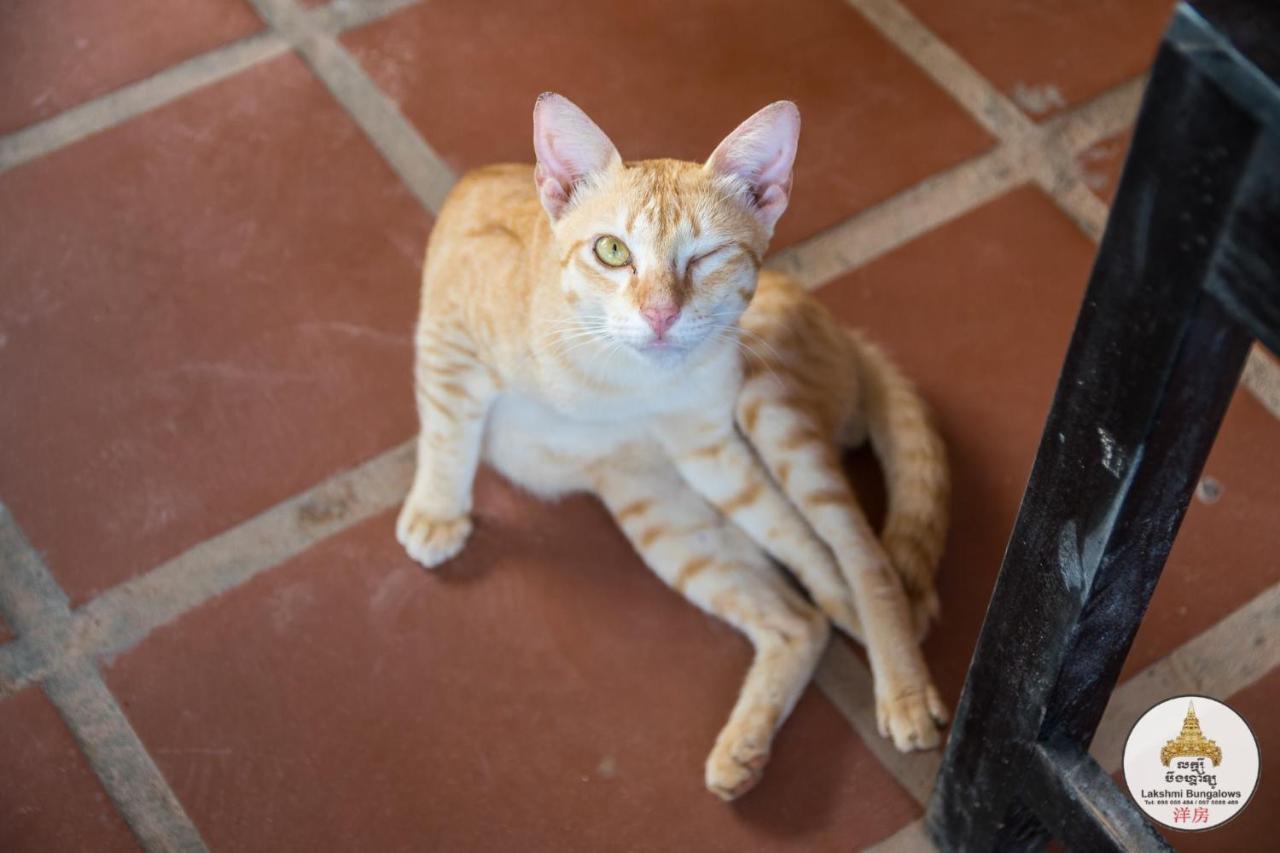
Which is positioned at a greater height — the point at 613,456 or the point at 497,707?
the point at 613,456

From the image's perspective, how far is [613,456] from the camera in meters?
1.83

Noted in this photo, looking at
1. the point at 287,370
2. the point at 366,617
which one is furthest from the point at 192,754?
the point at 287,370

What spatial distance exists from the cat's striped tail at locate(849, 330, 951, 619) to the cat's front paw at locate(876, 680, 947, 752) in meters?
0.12

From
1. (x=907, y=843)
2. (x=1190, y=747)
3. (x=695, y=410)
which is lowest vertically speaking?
(x=907, y=843)

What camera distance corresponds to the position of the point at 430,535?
1803mm

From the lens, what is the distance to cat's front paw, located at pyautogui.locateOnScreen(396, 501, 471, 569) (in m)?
1.80

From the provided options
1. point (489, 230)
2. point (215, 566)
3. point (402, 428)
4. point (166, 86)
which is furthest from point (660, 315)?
point (166, 86)

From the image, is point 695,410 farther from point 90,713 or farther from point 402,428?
point 90,713

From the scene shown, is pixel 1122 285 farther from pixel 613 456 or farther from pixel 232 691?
pixel 232 691

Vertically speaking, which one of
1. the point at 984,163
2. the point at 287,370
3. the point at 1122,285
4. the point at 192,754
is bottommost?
the point at 192,754

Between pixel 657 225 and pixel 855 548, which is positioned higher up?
pixel 657 225

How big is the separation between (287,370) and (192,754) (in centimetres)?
55

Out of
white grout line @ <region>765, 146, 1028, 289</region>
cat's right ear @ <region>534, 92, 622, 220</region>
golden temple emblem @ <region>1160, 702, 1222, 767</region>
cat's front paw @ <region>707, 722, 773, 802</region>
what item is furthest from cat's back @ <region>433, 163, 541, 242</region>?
golden temple emblem @ <region>1160, 702, 1222, 767</region>

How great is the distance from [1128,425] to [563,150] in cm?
69
